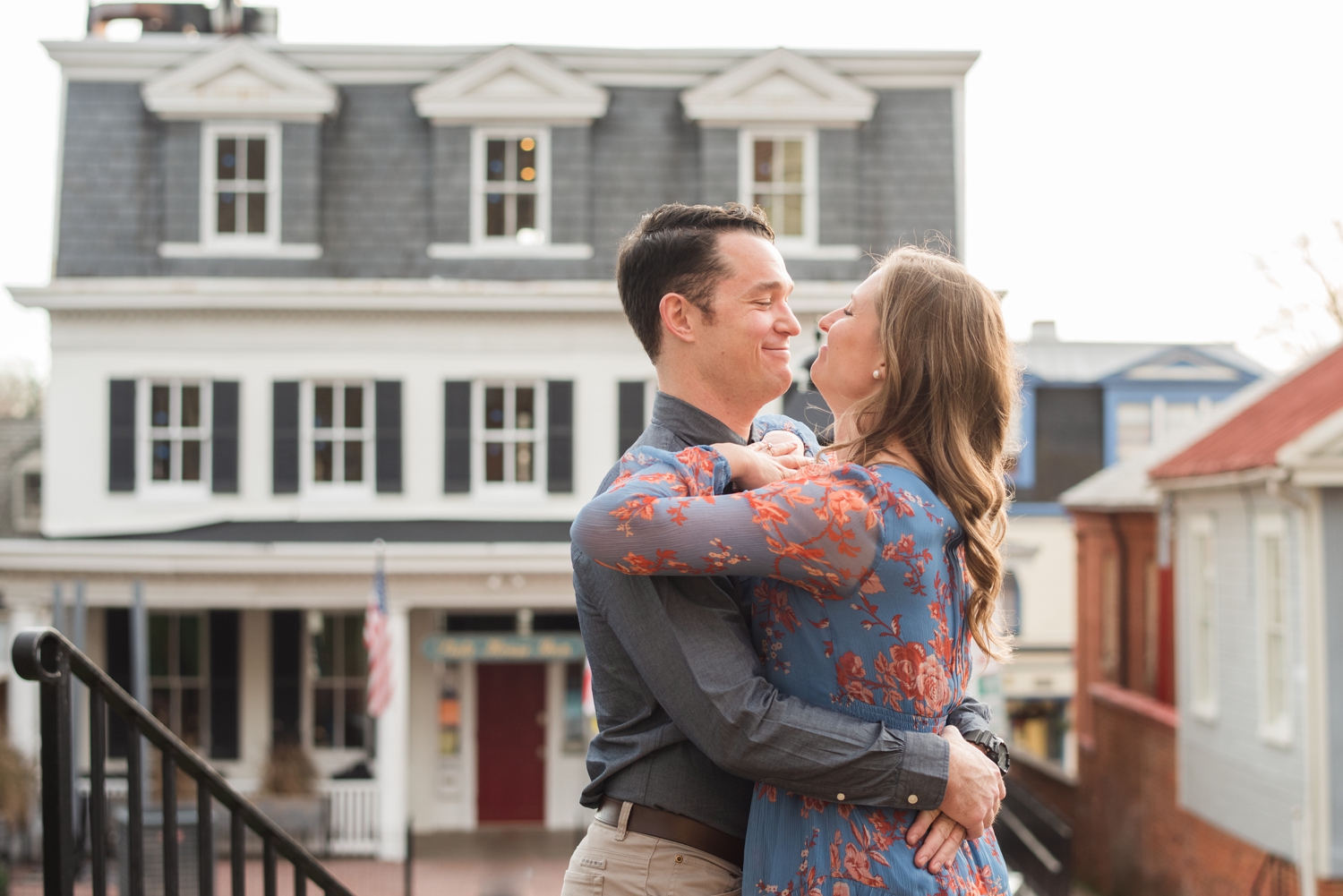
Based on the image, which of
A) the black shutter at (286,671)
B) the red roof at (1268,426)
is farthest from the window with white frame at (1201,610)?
the black shutter at (286,671)

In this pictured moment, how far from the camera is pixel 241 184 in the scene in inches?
597

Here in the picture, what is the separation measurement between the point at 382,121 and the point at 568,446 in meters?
5.06

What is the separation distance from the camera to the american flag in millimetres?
13102

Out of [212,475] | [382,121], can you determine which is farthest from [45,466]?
[382,121]

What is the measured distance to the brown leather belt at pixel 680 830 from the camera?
2.14 meters

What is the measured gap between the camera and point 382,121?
1544 centimetres

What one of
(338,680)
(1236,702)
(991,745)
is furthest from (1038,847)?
(991,745)

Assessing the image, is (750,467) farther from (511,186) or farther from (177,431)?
(177,431)

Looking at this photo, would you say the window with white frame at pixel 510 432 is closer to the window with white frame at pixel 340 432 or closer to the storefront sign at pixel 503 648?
the window with white frame at pixel 340 432

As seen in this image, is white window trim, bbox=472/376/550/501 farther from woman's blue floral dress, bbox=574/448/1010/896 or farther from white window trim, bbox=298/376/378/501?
woman's blue floral dress, bbox=574/448/1010/896

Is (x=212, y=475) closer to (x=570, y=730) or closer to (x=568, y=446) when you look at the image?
(x=568, y=446)

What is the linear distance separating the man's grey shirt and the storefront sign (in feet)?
40.8

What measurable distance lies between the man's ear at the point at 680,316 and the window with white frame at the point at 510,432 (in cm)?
1283

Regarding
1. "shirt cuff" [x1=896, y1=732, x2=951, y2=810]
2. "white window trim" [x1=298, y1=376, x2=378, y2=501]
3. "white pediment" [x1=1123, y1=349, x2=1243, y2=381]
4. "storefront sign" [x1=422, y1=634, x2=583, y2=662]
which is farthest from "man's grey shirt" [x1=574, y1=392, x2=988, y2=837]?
"white pediment" [x1=1123, y1=349, x2=1243, y2=381]
